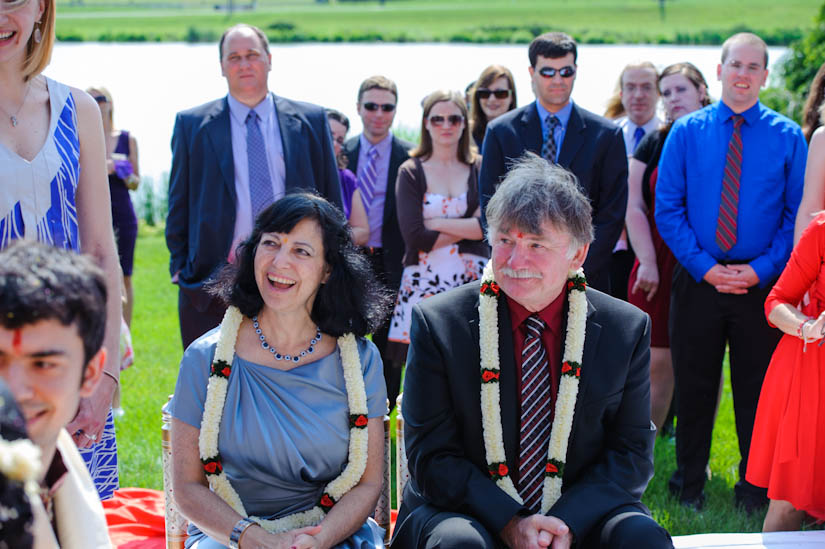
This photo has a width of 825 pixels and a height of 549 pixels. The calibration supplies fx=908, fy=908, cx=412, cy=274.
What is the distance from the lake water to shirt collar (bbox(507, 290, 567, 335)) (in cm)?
1142

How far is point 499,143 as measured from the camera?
5.38 m

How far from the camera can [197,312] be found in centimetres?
518

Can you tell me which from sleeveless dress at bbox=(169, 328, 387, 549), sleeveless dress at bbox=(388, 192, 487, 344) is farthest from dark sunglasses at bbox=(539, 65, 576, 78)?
sleeveless dress at bbox=(169, 328, 387, 549)

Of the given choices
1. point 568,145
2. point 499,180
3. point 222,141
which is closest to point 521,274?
point 499,180

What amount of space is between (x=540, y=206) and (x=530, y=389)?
69 centimetres

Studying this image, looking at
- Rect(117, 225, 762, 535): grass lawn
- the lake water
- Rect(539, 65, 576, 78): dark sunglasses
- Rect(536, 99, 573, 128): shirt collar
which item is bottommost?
Rect(117, 225, 762, 535): grass lawn

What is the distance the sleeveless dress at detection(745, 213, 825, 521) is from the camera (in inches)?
A: 161

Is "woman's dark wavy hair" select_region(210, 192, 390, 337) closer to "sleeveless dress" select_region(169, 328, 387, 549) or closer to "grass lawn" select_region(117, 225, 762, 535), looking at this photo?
"sleeveless dress" select_region(169, 328, 387, 549)

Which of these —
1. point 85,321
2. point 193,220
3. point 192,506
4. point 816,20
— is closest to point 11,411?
point 85,321

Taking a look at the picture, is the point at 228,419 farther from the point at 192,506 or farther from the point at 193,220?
the point at 193,220

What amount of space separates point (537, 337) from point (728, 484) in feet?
8.96

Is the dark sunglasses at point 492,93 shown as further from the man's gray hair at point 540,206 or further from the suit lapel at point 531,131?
the man's gray hair at point 540,206

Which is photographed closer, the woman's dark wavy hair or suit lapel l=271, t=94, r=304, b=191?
the woman's dark wavy hair

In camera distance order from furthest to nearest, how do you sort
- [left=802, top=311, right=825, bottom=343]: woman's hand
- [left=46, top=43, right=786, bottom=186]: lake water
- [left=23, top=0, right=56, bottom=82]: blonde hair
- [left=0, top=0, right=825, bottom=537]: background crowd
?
1. [left=46, top=43, right=786, bottom=186]: lake water
2. [left=802, top=311, right=825, bottom=343]: woman's hand
3. [left=0, top=0, right=825, bottom=537]: background crowd
4. [left=23, top=0, right=56, bottom=82]: blonde hair
